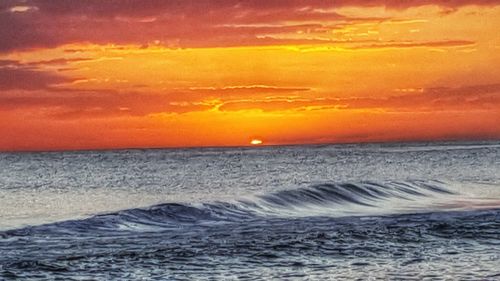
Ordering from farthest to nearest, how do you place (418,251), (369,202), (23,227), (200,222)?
(369,202) < (200,222) < (23,227) < (418,251)

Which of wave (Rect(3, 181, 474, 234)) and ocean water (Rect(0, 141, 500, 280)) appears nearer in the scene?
ocean water (Rect(0, 141, 500, 280))

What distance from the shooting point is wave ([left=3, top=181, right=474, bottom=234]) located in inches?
1174

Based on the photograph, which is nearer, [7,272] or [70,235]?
[7,272]

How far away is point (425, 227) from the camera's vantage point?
87.4 ft

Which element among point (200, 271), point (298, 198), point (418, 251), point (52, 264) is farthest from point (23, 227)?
point (298, 198)

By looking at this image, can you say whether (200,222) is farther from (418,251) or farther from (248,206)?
(418,251)

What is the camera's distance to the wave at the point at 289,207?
1174 inches

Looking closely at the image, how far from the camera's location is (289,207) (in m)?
38.4

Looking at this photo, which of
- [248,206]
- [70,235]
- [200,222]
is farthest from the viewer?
[248,206]

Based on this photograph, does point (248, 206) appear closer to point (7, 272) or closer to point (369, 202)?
point (369, 202)

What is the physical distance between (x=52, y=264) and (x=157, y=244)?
4373 millimetres

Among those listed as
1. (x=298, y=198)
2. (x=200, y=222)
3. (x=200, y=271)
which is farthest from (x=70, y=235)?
(x=298, y=198)

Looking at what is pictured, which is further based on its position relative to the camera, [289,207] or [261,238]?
[289,207]

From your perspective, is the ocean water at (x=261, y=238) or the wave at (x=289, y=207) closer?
the ocean water at (x=261, y=238)
